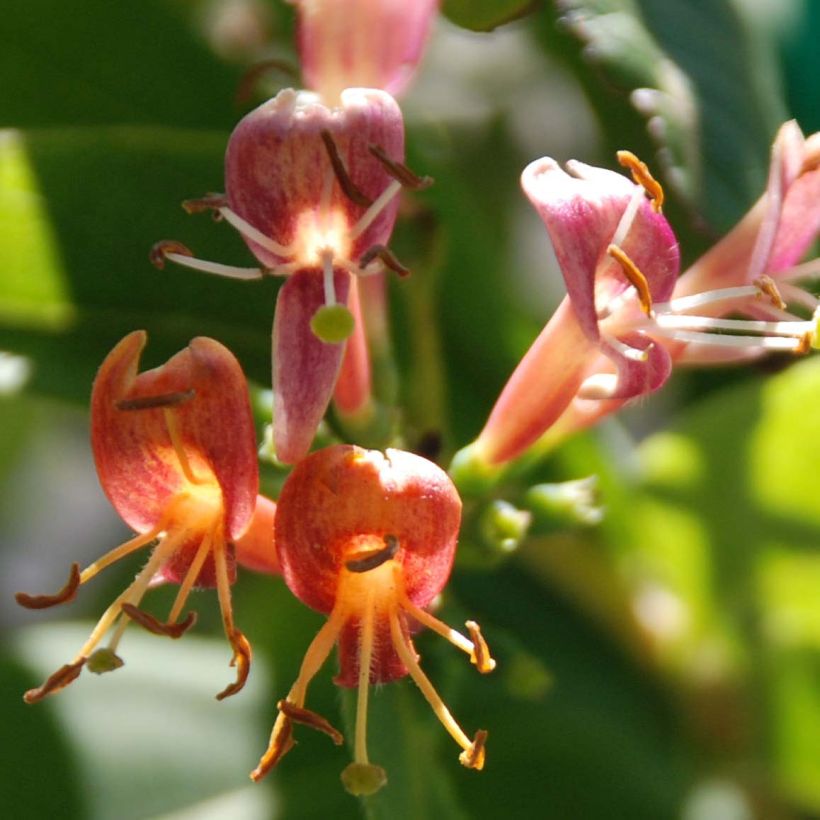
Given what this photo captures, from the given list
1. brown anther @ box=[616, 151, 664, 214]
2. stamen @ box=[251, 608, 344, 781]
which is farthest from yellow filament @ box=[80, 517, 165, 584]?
brown anther @ box=[616, 151, 664, 214]

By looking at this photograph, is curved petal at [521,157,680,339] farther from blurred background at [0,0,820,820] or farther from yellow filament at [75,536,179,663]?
yellow filament at [75,536,179,663]

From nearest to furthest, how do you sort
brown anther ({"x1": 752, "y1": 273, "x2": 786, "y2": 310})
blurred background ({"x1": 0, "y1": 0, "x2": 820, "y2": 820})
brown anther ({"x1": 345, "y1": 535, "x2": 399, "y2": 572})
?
brown anther ({"x1": 345, "y1": 535, "x2": 399, "y2": 572}), brown anther ({"x1": 752, "y1": 273, "x2": 786, "y2": 310}), blurred background ({"x1": 0, "y1": 0, "x2": 820, "y2": 820})

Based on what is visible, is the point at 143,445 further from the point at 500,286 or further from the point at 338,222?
the point at 500,286

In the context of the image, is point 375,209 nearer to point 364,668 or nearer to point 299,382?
point 299,382

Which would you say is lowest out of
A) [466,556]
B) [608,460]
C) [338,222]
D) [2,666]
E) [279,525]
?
[2,666]

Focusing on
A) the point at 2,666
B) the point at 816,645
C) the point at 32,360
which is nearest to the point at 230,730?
the point at 2,666

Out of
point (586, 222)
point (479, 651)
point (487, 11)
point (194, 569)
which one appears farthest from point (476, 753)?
point (487, 11)
